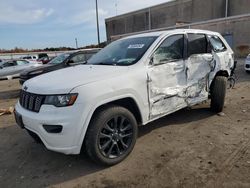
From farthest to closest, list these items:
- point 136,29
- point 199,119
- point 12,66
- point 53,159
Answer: point 136,29, point 12,66, point 199,119, point 53,159

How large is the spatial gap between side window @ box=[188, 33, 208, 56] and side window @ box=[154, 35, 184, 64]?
0.71 feet

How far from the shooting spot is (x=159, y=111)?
14.1 feet

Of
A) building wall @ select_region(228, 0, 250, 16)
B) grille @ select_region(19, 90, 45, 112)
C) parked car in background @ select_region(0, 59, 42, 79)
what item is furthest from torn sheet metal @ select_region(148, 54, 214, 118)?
building wall @ select_region(228, 0, 250, 16)

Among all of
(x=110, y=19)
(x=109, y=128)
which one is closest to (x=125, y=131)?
(x=109, y=128)

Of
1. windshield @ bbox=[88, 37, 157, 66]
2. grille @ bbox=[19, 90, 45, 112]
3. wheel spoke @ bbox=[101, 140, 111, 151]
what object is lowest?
wheel spoke @ bbox=[101, 140, 111, 151]

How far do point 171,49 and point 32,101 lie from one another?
2482mm

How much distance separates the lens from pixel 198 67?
199 inches

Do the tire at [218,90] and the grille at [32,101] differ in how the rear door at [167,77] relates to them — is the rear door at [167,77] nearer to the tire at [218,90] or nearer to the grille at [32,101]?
the tire at [218,90]

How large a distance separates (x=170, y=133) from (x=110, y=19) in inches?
2104

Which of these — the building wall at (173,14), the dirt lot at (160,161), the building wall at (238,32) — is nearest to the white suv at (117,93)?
the dirt lot at (160,161)

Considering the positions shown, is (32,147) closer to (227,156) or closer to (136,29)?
(227,156)

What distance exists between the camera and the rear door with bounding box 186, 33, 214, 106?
4895mm

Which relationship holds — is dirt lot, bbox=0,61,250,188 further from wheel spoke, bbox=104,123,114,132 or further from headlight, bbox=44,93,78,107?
headlight, bbox=44,93,78,107

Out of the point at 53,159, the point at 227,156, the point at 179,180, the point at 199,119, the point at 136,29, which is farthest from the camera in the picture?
the point at 136,29
